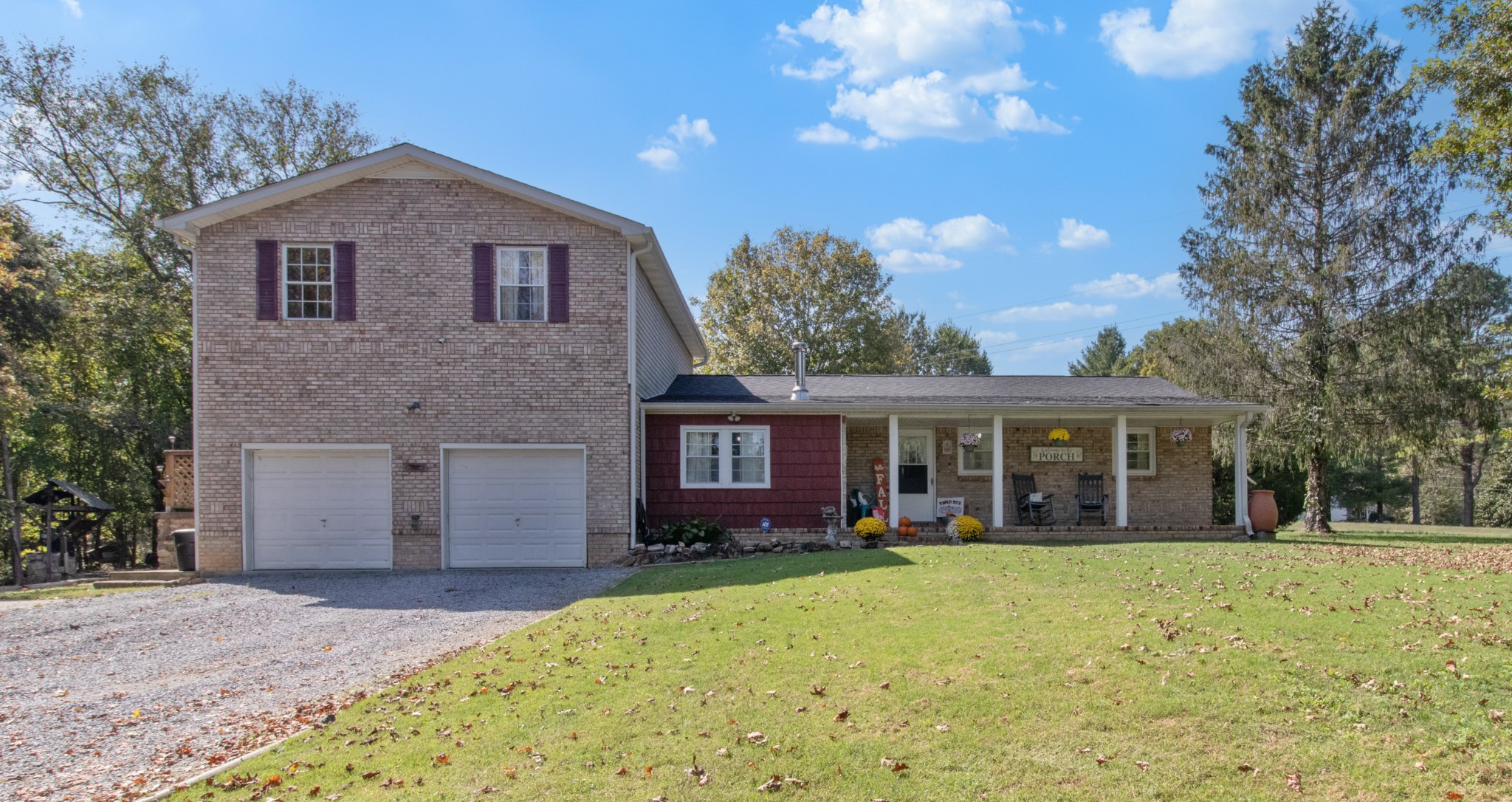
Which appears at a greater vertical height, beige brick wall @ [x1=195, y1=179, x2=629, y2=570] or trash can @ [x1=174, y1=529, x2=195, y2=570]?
beige brick wall @ [x1=195, y1=179, x2=629, y2=570]

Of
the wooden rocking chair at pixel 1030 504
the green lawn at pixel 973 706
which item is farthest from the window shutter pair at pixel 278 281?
the wooden rocking chair at pixel 1030 504

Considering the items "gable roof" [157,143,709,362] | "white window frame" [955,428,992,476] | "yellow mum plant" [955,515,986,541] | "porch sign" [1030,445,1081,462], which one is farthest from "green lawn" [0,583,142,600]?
"porch sign" [1030,445,1081,462]

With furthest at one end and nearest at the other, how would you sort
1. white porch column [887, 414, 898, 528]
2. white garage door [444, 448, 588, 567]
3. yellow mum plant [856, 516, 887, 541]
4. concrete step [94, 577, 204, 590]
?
1. white porch column [887, 414, 898, 528]
2. yellow mum plant [856, 516, 887, 541]
3. white garage door [444, 448, 588, 567]
4. concrete step [94, 577, 204, 590]

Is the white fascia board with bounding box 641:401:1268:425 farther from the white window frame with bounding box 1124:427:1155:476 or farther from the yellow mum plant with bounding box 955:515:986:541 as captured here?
the yellow mum plant with bounding box 955:515:986:541

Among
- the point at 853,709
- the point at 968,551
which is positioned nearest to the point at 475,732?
the point at 853,709

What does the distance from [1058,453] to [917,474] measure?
2.89 metres

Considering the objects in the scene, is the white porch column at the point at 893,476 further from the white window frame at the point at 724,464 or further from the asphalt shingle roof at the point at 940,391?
the white window frame at the point at 724,464

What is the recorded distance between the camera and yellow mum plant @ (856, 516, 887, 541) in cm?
1526

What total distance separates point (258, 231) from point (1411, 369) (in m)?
21.7

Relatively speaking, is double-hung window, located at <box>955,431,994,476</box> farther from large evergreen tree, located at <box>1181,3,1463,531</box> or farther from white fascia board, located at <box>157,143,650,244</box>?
white fascia board, located at <box>157,143,650,244</box>

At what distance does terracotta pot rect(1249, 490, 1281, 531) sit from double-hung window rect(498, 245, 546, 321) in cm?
1370

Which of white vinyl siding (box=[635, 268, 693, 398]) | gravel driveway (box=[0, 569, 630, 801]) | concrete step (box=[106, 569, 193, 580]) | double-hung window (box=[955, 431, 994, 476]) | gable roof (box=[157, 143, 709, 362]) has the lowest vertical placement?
concrete step (box=[106, 569, 193, 580])

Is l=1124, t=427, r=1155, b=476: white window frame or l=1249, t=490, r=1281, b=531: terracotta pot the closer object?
l=1249, t=490, r=1281, b=531: terracotta pot

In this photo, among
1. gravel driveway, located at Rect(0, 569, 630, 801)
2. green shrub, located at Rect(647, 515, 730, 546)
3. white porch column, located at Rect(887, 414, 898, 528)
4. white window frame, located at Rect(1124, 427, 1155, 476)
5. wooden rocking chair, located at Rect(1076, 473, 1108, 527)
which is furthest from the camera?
white window frame, located at Rect(1124, 427, 1155, 476)
